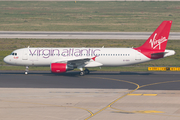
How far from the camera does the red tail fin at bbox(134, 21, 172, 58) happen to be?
48875 mm

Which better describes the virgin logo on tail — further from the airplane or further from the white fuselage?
the white fuselage

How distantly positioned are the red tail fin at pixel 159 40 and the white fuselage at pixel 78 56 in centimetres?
129

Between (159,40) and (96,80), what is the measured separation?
499 inches

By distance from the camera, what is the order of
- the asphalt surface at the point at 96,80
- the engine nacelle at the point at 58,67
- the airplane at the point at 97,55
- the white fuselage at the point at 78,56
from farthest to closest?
the white fuselage at the point at 78,56, the airplane at the point at 97,55, the engine nacelle at the point at 58,67, the asphalt surface at the point at 96,80

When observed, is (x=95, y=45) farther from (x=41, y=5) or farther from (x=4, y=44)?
(x=41, y=5)

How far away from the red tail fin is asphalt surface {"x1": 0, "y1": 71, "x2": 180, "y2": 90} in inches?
163

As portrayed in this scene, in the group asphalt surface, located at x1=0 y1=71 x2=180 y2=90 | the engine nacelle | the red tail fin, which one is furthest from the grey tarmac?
the red tail fin

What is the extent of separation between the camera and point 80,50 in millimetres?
50531

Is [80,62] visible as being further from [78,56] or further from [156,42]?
[156,42]

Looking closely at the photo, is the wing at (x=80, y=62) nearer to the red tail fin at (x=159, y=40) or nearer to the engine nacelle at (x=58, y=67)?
the engine nacelle at (x=58, y=67)

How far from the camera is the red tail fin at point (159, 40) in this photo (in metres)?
48.9

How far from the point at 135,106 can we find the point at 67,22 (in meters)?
101

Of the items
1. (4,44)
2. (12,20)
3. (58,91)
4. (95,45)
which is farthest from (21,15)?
(58,91)

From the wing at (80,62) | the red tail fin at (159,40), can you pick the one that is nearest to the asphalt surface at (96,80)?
the wing at (80,62)
